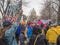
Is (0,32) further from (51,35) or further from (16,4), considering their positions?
(51,35)

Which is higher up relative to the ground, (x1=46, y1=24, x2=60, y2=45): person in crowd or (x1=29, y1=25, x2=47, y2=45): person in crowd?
(x1=29, y1=25, x2=47, y2=45): person in crowd


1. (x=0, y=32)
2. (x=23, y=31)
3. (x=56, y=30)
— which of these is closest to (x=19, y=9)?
(x=0, y=32)

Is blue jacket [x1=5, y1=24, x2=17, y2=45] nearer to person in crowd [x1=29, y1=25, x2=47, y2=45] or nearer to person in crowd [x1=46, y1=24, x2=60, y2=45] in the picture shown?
person in crowd [x1=29, y1=25, x2=47, y2=45]

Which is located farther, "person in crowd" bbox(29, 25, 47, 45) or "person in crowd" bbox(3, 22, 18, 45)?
"person in crowd" bbox(29, 25, 47, 45)

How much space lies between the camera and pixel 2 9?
59156mm

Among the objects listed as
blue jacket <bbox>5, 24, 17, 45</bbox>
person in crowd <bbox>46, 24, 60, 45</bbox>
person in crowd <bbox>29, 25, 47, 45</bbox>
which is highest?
blue jacket <bbox>5, 24, 17, 45</bbox>

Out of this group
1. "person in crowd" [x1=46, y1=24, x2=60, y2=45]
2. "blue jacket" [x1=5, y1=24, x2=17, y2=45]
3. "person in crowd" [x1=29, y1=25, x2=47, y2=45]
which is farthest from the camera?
"person in crowd" [x1=46, y1=24, x2=60, y2=45]

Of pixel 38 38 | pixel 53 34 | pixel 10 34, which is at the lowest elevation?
pixel 53 34

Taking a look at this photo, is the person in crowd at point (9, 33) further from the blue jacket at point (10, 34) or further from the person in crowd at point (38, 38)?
the person in crowd at point (38, 38)

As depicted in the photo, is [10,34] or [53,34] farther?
[53,34]

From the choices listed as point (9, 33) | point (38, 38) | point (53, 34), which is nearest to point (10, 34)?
point (9, 33)

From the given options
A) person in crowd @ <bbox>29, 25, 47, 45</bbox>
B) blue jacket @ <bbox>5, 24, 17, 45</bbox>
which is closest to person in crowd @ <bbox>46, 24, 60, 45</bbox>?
person in crowd @ <bbox>29, 25, 47, 45</bbox>

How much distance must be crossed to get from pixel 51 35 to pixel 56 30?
0.60m

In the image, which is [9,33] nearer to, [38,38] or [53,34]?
[38,38]
